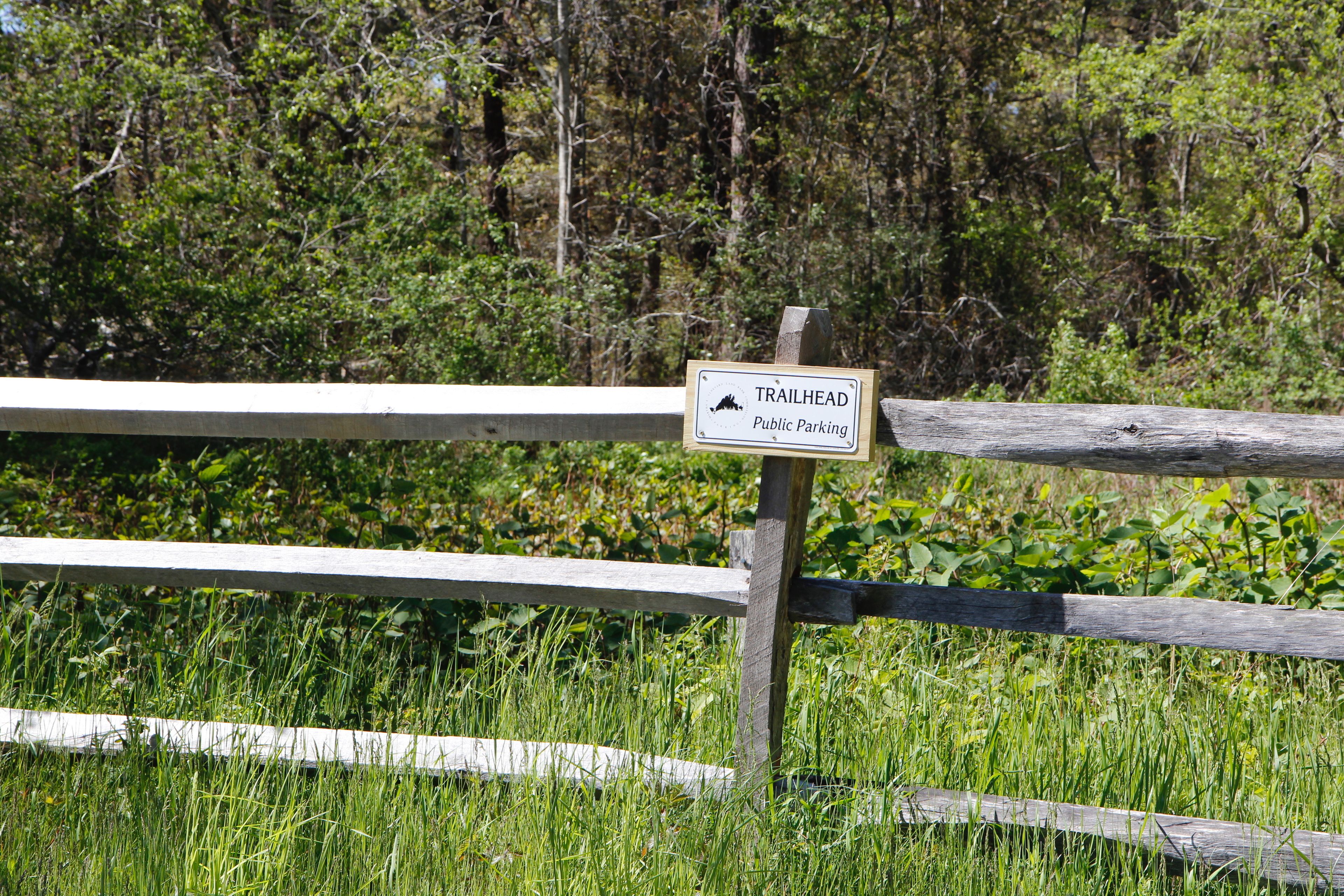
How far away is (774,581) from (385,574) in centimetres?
103

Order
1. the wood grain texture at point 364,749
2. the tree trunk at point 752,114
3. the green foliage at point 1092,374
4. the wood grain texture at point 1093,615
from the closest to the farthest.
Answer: the wood grain texture at point 1093,615
the wood grain texture at point 364,749
the green foliage at point 1092,374
the tree trunk at point 752,114

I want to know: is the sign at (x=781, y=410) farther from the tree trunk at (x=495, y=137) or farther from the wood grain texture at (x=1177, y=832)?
the tree trunk at (x=495, y=137)

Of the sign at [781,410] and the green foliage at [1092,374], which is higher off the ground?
the green foliage at [1092,374]

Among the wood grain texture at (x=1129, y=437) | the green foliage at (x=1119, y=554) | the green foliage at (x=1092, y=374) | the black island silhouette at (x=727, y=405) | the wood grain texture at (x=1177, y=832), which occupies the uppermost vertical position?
the green foliage at (x=1092, y=374)

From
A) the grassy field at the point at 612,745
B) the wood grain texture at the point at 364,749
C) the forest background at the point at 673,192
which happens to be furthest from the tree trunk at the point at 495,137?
the wood grain texture at the point at 364,749

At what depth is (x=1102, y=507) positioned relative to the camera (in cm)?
449

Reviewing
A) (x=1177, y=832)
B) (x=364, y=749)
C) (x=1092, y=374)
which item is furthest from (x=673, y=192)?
(x=1177, y=832)

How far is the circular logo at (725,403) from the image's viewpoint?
2330 mm

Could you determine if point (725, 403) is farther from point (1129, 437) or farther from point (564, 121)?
point (564, 121)

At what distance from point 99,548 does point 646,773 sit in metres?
1.64

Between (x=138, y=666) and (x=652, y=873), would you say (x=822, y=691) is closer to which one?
(x=652, y=873)

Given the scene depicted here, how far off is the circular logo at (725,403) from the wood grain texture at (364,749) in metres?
0.82

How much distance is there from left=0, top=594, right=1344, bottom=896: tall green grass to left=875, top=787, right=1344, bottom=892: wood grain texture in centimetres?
5

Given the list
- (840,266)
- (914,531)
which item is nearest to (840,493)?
(914,531)
